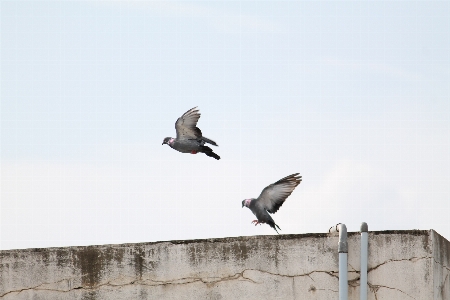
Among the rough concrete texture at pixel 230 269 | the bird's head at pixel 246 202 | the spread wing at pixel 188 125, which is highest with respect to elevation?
the spread wing at pixel 188 125

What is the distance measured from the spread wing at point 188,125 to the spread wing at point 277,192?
3180 millimetres

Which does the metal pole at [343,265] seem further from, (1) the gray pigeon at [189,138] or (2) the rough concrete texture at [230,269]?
(1) the gray pigeon at [189,138]

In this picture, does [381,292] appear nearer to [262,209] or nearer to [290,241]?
[290,241]

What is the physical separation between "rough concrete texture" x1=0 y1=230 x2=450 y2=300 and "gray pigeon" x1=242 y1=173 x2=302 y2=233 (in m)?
1.92

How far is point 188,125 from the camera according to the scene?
1308 cm

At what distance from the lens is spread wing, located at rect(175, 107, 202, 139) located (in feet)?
42.3

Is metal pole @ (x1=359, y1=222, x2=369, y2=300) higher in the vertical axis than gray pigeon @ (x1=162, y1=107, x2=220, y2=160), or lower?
lower

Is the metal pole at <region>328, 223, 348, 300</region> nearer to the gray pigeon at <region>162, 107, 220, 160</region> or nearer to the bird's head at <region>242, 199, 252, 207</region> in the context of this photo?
the bird's head at <region>242, 199, 252, 207</region>

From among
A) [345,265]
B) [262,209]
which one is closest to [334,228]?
[345,265]

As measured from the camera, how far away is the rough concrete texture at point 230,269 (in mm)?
7418

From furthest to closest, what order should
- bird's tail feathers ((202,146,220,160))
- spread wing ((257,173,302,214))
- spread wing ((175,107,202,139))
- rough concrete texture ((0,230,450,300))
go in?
1. bird's tail feathers ((202,146,220,160))
2. spread wing ((175,107,202,139))
3. spread wing ((257,173,302,214))
4. rough concrete texture ((0,230,450,300))

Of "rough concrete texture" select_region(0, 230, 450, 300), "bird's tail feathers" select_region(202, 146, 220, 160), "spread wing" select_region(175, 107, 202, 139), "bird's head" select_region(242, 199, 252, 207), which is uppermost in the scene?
"spread wing" select_region(175, 107, 202, 139)

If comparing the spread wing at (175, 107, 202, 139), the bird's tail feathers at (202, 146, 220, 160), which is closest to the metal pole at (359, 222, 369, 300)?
the spread wing at (175, 107, 202, 139)

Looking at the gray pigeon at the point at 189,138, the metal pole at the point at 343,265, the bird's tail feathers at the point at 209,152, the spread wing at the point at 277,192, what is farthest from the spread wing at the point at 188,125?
the metal pole at the point at 343,265
